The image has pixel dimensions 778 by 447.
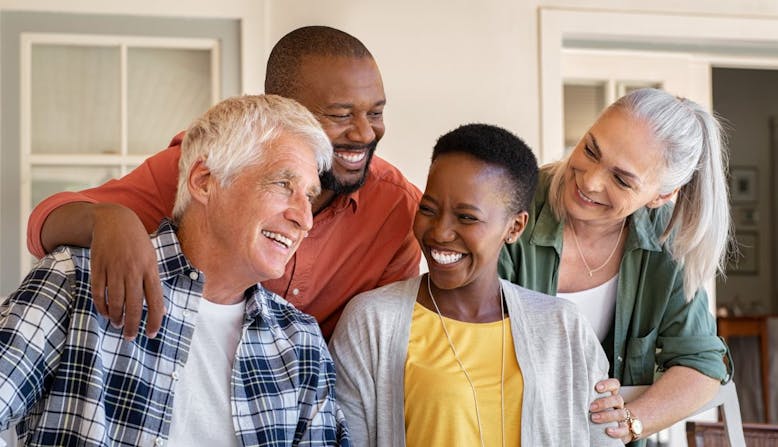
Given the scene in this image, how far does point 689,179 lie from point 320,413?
1030mm

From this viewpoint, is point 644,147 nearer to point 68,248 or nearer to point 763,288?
point 68,248

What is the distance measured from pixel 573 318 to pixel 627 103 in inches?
21.5

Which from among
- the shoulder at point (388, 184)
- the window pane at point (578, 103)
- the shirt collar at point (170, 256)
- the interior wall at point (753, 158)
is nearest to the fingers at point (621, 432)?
the shoulder at point (388, 184)

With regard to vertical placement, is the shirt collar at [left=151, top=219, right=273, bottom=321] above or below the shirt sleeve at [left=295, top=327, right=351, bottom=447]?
→ above

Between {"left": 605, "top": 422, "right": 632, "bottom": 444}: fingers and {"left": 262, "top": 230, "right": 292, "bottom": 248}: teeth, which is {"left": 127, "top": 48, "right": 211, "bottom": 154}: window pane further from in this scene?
{"left": 605, "top": 422, "right": 632, "bottom": 444}: fingers

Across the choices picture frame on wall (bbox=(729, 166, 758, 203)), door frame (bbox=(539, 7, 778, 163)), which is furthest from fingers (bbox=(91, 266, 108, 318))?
picture frame on wall (bbox=(729, 166, 758, 203))

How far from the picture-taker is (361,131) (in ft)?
6.75

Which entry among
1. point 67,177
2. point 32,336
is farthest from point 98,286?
point 67,177

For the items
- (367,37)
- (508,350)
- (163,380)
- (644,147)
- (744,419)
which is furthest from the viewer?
(744,419)

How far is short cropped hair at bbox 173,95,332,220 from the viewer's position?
177 cm

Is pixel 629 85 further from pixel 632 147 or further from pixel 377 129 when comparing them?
pixel 377 129

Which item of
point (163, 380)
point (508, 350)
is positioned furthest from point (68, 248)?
point (508, 350)

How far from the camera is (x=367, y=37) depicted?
4.35 m

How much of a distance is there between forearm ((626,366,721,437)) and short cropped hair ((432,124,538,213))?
0.51 meters
